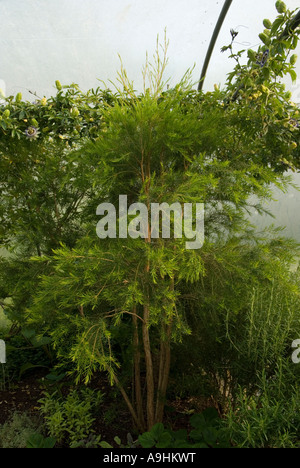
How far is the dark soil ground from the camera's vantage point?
96.5 inches

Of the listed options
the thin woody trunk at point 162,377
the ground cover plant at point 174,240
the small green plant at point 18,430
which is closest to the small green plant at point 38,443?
the ground cover plant at point 174,240

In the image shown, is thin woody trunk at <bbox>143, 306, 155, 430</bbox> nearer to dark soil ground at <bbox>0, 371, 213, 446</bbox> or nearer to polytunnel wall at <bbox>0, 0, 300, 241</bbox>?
dark soil ground at <bbox>0, 371, 213, 446</bbox>

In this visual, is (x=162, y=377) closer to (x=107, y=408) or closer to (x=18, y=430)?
(x=107, y=408)

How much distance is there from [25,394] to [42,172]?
66.6 inches

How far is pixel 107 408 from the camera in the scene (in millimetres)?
2654

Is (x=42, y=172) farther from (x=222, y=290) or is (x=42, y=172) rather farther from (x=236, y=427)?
(x=236, y=427)

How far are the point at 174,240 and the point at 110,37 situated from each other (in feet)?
9.39

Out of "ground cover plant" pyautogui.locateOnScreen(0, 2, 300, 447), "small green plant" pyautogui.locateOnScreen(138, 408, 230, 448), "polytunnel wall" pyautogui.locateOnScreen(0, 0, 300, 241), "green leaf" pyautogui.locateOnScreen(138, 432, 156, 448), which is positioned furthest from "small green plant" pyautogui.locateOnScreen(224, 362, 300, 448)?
"polytunnel wall" pyautogui.locateOnScreen(0, 0, 300, 241)

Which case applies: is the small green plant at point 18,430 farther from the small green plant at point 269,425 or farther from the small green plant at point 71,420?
the small green plant at point 269,425

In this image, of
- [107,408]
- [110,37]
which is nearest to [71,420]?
[107,408]

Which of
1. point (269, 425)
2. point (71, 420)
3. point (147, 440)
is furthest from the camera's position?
point (71, 420)

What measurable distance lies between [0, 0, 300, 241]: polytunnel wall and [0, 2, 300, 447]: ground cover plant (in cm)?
149

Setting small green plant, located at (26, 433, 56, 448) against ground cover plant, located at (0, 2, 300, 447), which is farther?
small green plant, located at (26, 433, 56, 448)

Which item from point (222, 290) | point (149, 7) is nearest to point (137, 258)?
point (222, 290)
